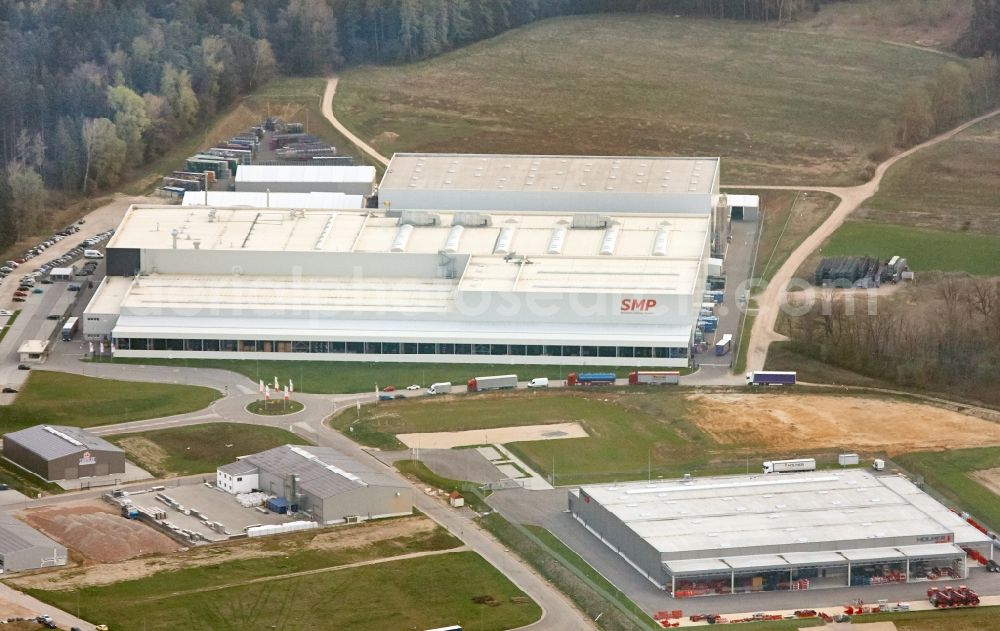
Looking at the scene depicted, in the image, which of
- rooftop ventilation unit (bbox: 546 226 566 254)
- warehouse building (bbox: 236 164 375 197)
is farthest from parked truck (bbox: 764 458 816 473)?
warehouse building (bbox: 236 164 375 197)

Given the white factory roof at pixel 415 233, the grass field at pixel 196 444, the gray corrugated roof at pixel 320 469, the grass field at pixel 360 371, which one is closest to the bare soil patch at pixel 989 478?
the grass field at pixel 360 371

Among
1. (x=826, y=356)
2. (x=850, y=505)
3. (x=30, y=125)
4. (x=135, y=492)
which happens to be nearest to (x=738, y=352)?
(x=826, y=356)

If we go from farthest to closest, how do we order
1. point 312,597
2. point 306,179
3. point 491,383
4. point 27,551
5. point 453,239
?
1. point 306,179
2. point 453,239
3. point 491,383
4. point 27,551
5. point 312,597

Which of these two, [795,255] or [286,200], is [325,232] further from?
[795,255]

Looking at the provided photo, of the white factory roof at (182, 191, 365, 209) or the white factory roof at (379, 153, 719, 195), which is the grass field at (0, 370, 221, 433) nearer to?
the white factory roof at (182, 191, 365, 209)

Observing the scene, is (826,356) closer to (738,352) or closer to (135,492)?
(738,352)

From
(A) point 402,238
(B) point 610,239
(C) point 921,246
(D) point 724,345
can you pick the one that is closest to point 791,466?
(D) point 724,345

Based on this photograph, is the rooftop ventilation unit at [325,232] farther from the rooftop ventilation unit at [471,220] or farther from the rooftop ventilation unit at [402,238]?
the rooftop ventilation unit at [471,220]
